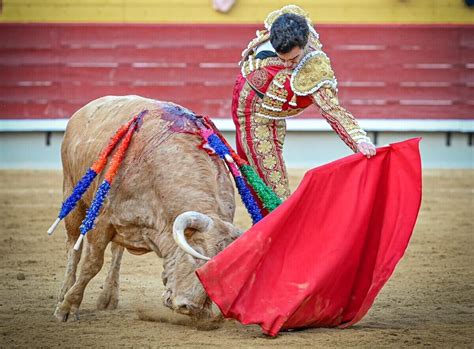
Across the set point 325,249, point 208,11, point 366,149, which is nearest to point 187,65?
point 208,11

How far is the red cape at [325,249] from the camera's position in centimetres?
373

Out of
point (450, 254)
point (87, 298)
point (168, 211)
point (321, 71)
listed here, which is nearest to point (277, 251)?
point (168, 211)

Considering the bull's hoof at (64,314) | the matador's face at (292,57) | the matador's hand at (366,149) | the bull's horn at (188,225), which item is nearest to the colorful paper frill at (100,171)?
the bull's hoof at (64,314)

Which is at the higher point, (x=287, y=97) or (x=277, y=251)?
(x=287, y=97)

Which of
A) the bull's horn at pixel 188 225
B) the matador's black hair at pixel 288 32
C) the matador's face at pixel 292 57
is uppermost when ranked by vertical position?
the matador's black hair at pixel 288 32

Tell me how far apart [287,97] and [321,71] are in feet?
0.65

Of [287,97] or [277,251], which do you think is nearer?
[277,251]

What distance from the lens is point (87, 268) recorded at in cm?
430

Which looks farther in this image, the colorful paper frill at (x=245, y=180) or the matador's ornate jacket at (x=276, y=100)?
the colorful paper frill at (x=245, y=180)

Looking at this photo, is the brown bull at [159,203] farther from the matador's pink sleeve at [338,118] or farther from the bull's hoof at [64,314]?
the matador's pink sleeve at [338,118]

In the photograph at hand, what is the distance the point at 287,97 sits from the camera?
163 inches

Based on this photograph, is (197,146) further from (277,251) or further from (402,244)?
(402,244)

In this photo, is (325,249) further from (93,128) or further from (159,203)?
(93,128)

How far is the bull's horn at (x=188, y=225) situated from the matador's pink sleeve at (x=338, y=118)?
1.96 ft
